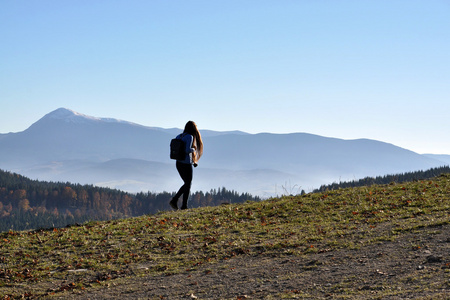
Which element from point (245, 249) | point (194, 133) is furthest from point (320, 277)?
point (194, 133)

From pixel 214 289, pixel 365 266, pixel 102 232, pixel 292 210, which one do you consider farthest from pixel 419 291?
pixel 102 232

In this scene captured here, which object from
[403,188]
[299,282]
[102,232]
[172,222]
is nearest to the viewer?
[299,282]

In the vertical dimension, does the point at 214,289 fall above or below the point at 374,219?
below

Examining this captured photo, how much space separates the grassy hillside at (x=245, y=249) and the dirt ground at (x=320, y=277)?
0.03 meters

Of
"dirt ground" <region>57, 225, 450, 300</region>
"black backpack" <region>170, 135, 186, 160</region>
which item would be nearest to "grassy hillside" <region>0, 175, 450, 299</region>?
"dirt ground" <region>57, 225, 450, 300</region>

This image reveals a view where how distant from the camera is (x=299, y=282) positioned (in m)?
10.6

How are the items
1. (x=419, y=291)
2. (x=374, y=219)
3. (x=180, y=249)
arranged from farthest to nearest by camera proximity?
(x=374, y=219) < (x=180, y=249) < (x=419, y=291)

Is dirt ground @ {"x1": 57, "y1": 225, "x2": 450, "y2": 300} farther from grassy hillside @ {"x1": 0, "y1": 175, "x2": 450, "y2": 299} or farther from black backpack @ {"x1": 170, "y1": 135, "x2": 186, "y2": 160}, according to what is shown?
black backpack @ {"x1": 170, "y1": 135, "x2": 186, "y2": 160}

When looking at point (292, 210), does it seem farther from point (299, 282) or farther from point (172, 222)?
point (299, 282)

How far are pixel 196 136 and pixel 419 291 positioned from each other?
1399cm

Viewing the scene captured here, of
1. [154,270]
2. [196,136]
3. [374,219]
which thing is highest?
[196,136]

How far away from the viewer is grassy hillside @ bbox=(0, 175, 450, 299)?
34.2 ft

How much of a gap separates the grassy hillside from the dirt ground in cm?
3

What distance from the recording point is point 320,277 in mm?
10781
